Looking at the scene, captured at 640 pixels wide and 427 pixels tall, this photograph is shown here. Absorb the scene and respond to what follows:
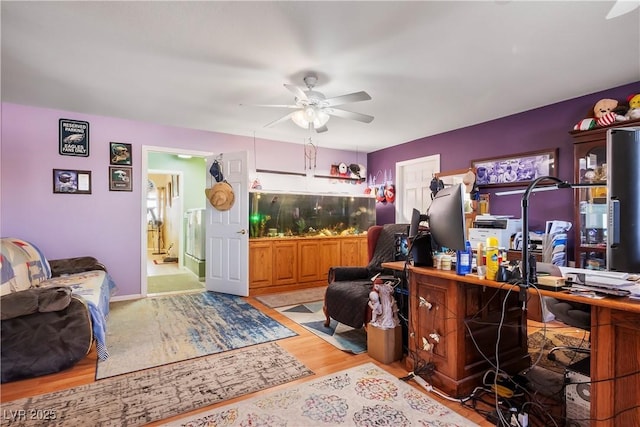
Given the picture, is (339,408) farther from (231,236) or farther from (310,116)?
(231,236)

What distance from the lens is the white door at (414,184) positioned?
5.14 metres

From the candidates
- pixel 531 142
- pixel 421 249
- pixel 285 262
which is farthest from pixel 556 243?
pixel 285 262

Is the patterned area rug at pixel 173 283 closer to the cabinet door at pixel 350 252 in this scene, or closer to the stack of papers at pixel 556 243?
the cabinet door at pixel 350 252

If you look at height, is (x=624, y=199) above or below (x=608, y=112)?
below

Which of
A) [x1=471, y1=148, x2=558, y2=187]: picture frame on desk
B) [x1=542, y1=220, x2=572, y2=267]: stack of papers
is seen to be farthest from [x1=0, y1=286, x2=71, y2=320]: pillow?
[x1=471, y1=148, x2=558, y2=187]: picture frame on desk

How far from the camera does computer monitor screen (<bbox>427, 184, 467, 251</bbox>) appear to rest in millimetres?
1726

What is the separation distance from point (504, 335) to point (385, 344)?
34.0 inches

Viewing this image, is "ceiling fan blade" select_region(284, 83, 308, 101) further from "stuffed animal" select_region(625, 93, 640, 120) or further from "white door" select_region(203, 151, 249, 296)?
"stuffed animal" select_region(625, 93, 640, 120)

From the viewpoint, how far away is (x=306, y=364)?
2406mm

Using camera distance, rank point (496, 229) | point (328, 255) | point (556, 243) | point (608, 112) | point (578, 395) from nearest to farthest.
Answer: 1. point (578, 395)
2. point (608, 112)
3. point (556, 243)
4. point (496, 229)
5. point (328, 255)

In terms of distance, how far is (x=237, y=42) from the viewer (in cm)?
230

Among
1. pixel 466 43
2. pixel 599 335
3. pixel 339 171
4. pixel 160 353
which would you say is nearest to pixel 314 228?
pixel 339 171

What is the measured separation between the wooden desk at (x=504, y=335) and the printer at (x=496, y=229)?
1.29 m

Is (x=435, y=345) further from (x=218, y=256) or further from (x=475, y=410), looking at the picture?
(x=218, y=256)
